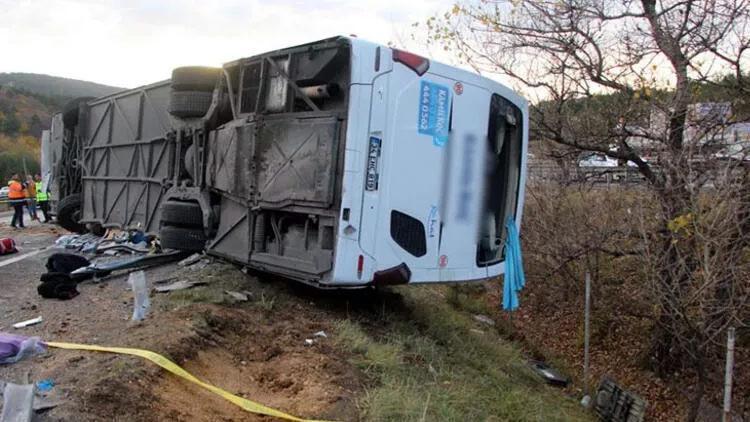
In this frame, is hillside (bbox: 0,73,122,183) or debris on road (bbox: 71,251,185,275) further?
A: hillside (bbox: 0,73,122,183)

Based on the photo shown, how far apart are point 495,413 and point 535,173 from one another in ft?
28.6

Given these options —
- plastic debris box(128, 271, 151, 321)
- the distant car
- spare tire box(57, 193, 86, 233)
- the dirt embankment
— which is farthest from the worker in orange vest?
the distant car

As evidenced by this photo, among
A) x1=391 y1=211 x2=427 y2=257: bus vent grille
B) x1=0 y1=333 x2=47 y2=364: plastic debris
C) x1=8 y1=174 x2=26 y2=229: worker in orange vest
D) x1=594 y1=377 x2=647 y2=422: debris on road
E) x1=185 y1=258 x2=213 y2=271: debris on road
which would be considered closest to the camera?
x1=0 y1=333 x2=47 y2=364: plastic debris

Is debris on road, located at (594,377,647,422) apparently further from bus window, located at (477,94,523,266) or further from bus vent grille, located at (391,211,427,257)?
bus vent grille, located at (391,211,427,257)

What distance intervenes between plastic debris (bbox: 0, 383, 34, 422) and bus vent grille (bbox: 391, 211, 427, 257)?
2679mm

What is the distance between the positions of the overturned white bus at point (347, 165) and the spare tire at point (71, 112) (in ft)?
13.1

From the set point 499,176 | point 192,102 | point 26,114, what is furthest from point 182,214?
point 26,114

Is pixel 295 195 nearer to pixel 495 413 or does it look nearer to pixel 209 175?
pixel 209 175

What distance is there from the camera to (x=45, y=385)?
3092mm

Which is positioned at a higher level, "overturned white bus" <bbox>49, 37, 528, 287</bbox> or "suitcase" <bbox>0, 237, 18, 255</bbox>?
"overturned white bus" <bbox>49, 37, 528, 287</bbox>

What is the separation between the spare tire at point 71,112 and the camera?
9.45 m

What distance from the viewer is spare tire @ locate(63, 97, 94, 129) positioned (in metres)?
9.45

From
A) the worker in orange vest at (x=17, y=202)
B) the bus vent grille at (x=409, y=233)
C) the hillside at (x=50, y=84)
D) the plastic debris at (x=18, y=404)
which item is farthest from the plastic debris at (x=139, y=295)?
the hillside at (x=50, y=84)

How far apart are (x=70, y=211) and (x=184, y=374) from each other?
7.51 metres
